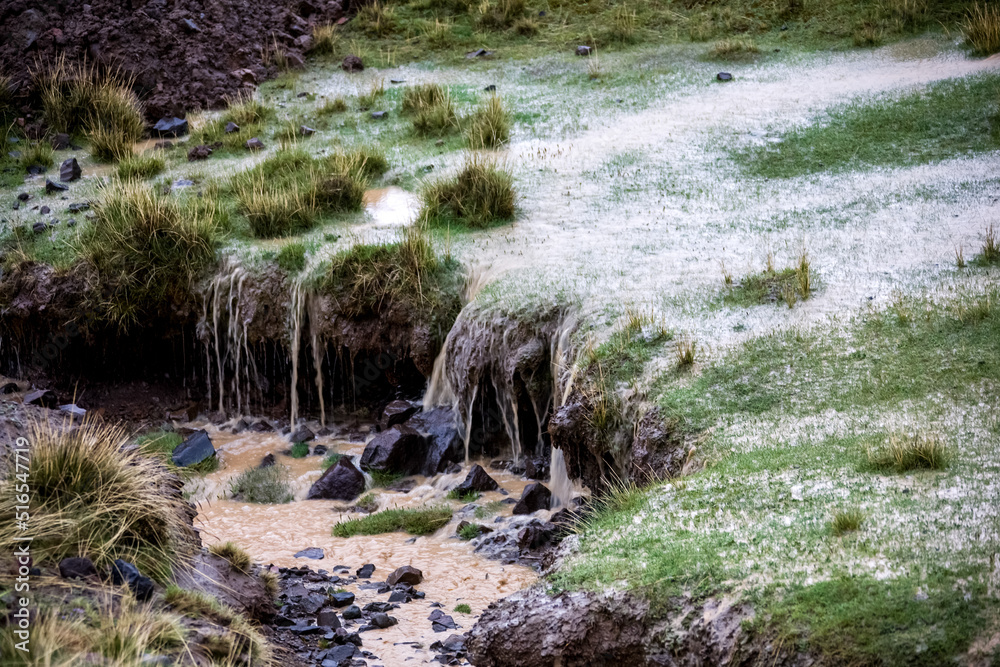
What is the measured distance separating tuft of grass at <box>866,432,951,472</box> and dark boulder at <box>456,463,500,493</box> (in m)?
4.43

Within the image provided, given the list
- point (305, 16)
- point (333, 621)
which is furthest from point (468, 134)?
point (333, 621)

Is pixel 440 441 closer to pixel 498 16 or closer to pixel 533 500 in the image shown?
pixel 533 500

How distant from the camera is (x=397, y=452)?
424 inches

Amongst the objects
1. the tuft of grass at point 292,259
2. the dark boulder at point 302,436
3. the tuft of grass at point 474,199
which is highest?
the tuft of grass at point 474,199

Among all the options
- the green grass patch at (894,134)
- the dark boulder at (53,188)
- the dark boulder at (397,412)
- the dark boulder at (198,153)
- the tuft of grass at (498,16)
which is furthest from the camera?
the tuft of grass at (498,16)

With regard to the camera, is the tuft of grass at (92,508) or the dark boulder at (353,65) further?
the dark boulder at (353,65)

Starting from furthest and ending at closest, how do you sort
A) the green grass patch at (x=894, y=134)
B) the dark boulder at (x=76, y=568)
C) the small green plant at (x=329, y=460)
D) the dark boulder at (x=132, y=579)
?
the green grass patch at (x=894, y=134) → the small green plant at (x=329, y=460) → the dark boulder at (x=132, y=579) → the dark boulder at (x=76, y=568)

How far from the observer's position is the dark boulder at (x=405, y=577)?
8.26 metres

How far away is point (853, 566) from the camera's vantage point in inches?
222

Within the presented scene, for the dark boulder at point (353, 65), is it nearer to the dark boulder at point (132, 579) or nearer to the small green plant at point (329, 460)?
the small green plant at point (329, 460)

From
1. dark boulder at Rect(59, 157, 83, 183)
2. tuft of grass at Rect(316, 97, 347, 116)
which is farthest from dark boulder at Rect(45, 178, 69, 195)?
tuft of grass at Rect(316, 97, 347, 116)

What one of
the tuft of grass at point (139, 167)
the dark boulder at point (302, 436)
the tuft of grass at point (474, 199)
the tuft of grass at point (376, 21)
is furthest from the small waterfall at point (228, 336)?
the tuft of grass at point (376, 21)

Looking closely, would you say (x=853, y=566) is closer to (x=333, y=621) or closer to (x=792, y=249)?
(x=333, y=621)

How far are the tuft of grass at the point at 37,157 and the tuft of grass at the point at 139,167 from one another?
1.59 meters
